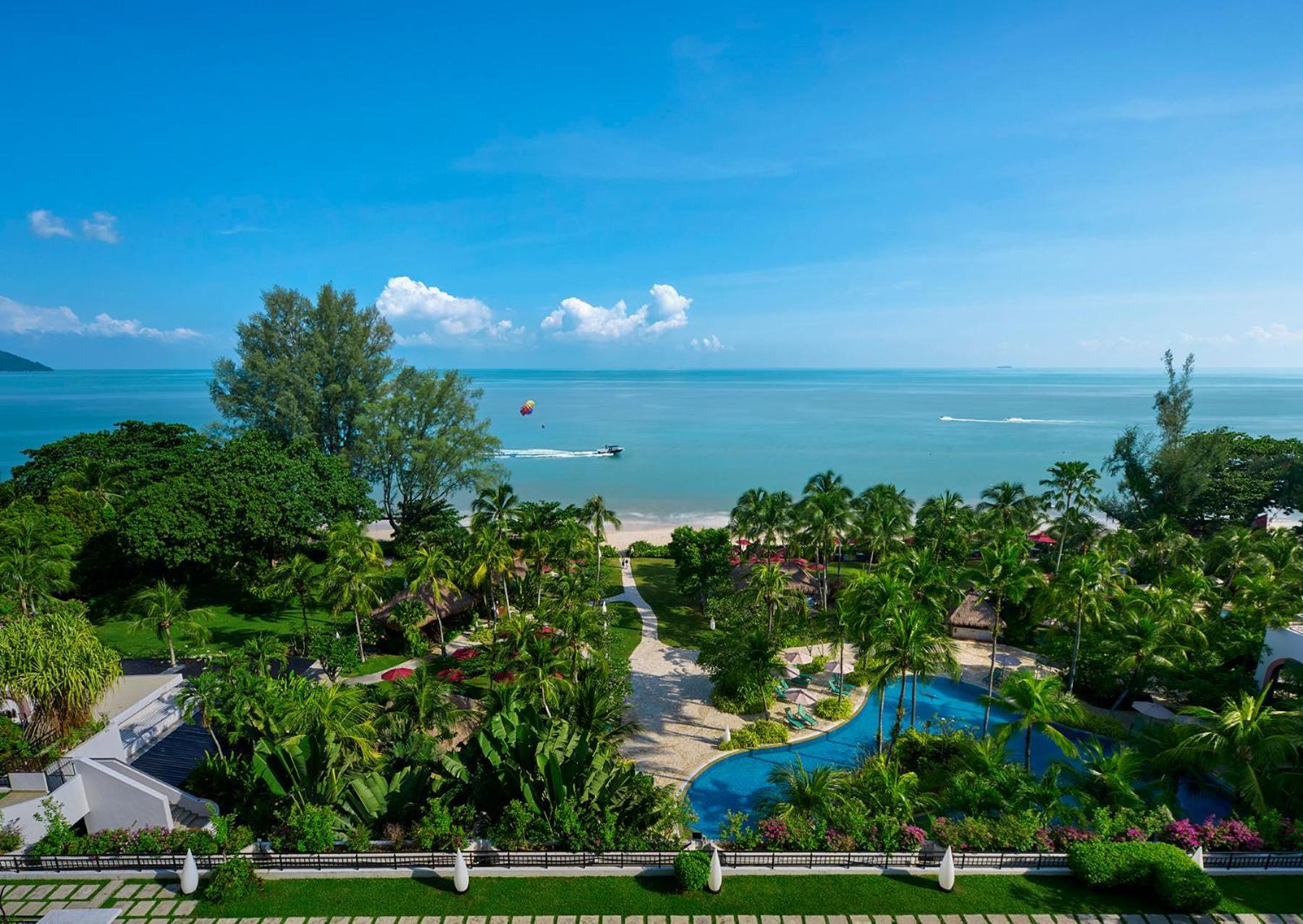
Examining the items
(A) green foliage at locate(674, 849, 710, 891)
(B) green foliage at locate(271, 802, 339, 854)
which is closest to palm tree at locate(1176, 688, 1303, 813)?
(A) green foliage at locate(674, 849, 710, 891)

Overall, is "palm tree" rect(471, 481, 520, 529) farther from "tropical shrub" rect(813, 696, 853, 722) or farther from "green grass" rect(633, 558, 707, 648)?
"tropical shrub" rect(813, 696, 853, 722)

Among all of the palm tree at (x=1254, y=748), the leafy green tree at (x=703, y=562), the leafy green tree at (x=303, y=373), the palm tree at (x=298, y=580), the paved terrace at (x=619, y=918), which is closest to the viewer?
the paved terrace at (x=619, y=918)

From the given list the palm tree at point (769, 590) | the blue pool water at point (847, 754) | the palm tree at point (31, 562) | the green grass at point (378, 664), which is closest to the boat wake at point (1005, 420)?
the blue pool water at point (847, 754)

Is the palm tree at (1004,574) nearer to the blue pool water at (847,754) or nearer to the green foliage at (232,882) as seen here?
the blue pool water at (847,754)

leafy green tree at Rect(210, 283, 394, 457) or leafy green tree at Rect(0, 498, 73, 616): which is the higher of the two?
leafy green tree at Rect(210, 283, 394, 457)

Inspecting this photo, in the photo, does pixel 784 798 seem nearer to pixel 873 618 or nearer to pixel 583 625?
pixel 873 618

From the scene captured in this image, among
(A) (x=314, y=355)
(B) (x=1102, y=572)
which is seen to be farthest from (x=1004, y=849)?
(A) (x=314, y=355)
